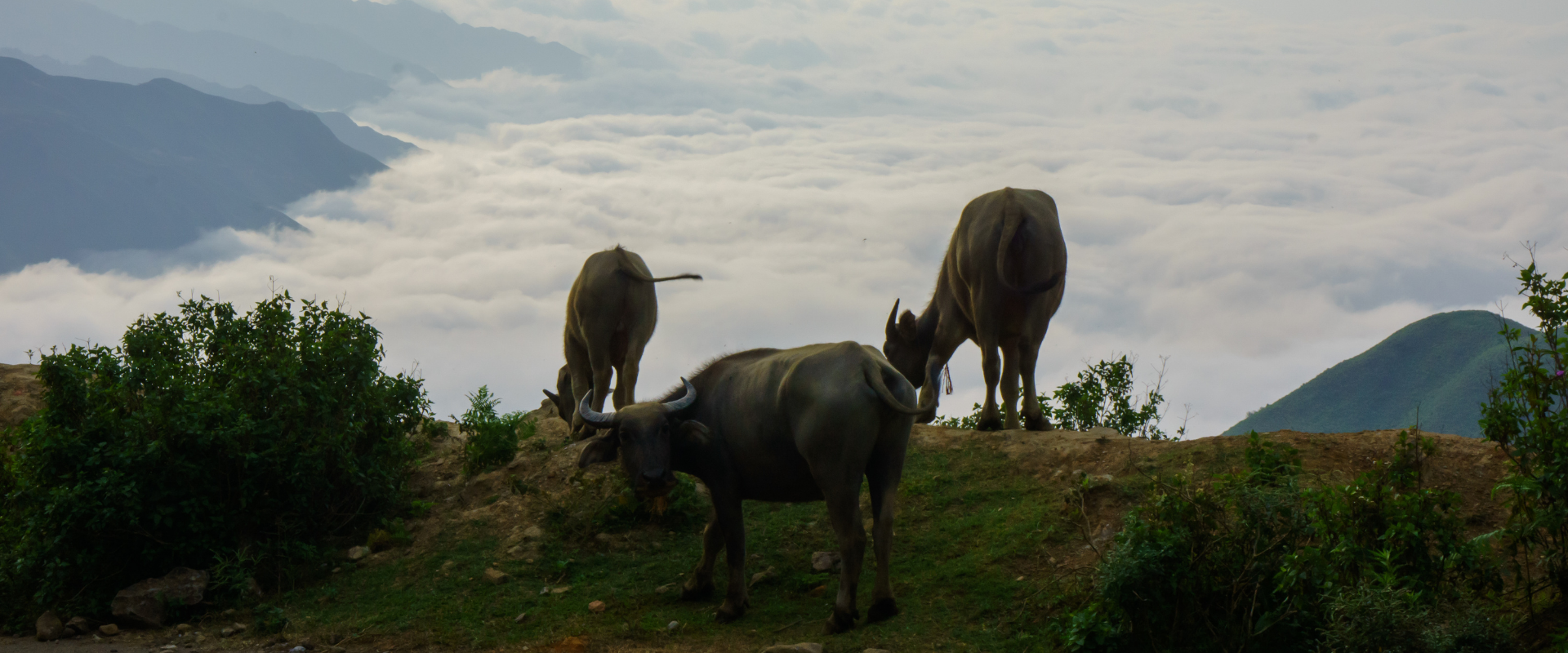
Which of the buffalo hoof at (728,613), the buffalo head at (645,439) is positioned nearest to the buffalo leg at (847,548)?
the buffalo hoof at (728,613)

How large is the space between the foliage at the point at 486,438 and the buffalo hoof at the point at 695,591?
14.3 feet

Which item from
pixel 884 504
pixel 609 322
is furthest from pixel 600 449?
pixel 609 322

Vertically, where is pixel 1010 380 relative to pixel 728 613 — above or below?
above

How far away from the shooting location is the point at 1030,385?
12.2 metres

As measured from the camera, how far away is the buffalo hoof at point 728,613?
8375 millimetres

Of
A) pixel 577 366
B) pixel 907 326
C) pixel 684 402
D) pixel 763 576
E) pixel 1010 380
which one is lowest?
pixel 763 576

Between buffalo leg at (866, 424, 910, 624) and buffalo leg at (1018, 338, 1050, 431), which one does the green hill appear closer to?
buffalo leg at (1018, 338, 1050, 431)

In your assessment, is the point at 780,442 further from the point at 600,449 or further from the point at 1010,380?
the point at 1010,380

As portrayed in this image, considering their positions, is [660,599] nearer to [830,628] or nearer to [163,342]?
[830,628]

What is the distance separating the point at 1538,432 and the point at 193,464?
1050 cm

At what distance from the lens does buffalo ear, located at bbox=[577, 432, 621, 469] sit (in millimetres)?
8648

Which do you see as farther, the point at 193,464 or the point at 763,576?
the point at 193,464

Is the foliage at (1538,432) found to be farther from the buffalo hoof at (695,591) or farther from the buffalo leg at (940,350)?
the buffalo leg at (940,350)

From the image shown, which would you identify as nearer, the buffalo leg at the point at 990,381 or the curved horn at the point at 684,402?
the curved horn at the point at 684,402
